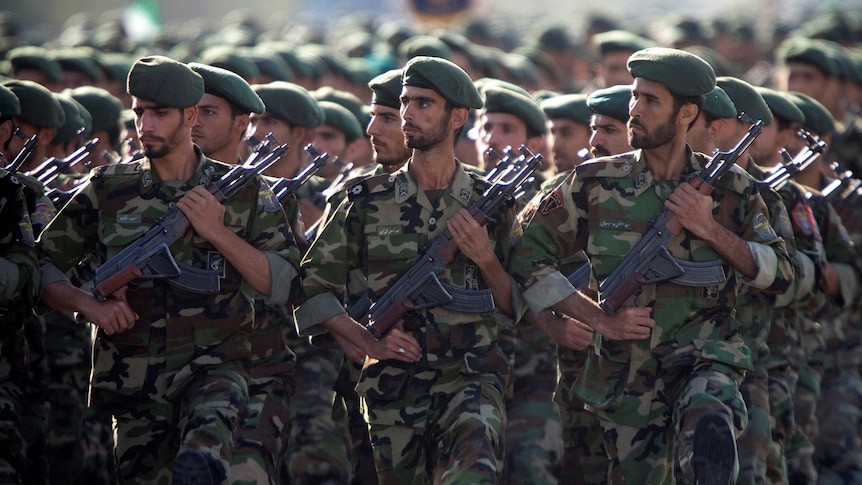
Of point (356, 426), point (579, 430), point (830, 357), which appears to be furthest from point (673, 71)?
point (830, 357)

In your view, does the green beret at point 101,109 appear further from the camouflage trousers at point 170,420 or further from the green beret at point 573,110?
the camouflage trousers at point 170,420

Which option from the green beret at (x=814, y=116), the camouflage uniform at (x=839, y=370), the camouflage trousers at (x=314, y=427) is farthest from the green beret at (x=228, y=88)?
the green beret at (x=814, y=116)

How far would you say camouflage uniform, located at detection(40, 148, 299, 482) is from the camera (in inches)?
299

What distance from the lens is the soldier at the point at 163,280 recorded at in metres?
7.58

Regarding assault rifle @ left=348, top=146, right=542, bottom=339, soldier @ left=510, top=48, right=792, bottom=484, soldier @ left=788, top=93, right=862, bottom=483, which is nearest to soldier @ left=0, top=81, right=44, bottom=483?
assault rifle @ left=348, top=146, right=542, bottom=339

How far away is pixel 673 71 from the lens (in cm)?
770

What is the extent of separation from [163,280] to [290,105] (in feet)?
8.56

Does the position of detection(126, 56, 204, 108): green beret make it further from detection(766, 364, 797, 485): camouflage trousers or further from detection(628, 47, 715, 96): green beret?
detection(766, 364, 797, 485): camouflage trousers

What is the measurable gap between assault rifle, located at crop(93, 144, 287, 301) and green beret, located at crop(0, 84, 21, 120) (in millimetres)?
1509

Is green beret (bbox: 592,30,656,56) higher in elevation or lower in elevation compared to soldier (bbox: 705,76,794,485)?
lower

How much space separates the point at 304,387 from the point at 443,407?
1.84m

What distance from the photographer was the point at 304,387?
927cm

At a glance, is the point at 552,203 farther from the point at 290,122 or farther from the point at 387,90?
the point at 290,122

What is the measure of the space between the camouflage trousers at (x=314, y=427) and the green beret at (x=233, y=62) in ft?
11.0
